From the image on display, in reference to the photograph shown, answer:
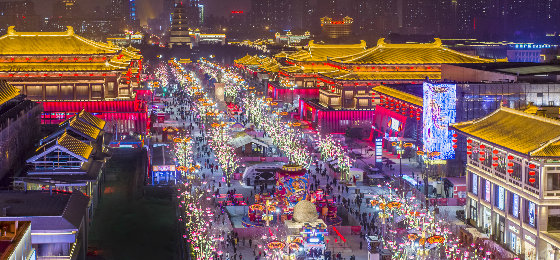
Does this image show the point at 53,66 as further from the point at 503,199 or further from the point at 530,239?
the point at 530,239

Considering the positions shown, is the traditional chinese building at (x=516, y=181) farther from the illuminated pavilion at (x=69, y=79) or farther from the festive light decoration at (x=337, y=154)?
the illuminated pavilion at (x=69, y=79)

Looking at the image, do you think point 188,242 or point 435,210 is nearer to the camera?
point 188,242

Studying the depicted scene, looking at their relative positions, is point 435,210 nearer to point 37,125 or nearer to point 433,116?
point 433,116

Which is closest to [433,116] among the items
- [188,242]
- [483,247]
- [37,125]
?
[483,247]

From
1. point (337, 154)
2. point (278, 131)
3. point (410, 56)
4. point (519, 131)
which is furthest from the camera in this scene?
point (410, 56)

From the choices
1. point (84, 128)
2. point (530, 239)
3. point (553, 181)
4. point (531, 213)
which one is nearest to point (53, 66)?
point (84, 128)

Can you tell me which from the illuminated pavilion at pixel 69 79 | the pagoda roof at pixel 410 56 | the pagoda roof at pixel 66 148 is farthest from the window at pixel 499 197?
the pagoda roof at pixel 410 56
